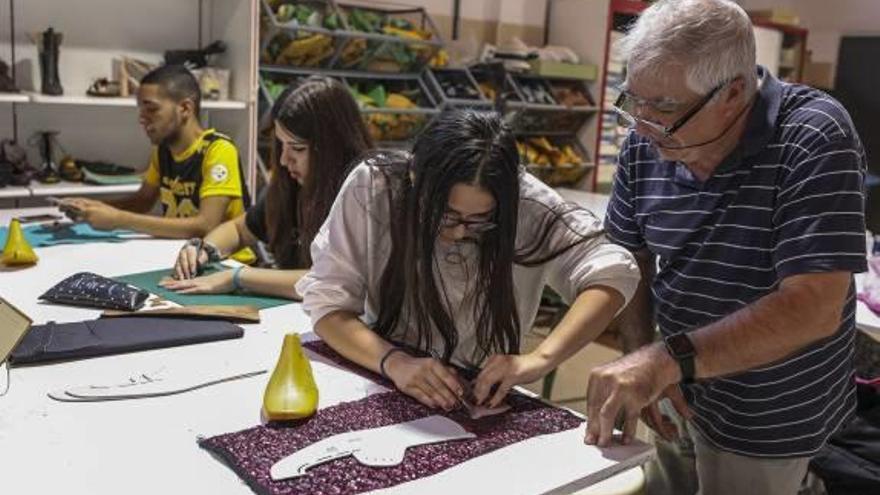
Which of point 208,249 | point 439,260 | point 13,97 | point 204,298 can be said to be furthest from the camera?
point 13,97

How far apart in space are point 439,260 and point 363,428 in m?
0.38

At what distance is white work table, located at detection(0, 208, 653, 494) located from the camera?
94 cm

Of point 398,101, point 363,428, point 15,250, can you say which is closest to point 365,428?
point 363,428

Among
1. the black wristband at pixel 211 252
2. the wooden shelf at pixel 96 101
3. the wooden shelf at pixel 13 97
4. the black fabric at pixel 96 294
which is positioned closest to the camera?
the black fabric at pixel 96 294

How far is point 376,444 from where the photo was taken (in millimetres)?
1027

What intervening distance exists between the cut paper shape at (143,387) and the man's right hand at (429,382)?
26cm

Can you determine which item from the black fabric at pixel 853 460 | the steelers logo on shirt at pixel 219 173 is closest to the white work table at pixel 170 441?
the black fabric at pixel 853 460

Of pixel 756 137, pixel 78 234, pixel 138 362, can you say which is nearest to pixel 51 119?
pixel 78 234

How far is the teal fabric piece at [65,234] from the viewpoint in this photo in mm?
2303

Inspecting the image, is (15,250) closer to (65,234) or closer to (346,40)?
(65,234)

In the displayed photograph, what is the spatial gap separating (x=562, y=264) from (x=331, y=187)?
0.77 m

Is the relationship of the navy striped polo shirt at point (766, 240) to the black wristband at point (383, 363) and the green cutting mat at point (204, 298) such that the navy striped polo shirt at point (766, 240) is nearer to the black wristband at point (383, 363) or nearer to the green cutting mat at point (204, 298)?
the black wristband at point (383, 363)

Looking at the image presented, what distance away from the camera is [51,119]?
3.43m

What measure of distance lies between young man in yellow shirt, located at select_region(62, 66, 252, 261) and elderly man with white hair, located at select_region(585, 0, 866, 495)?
1474mm
